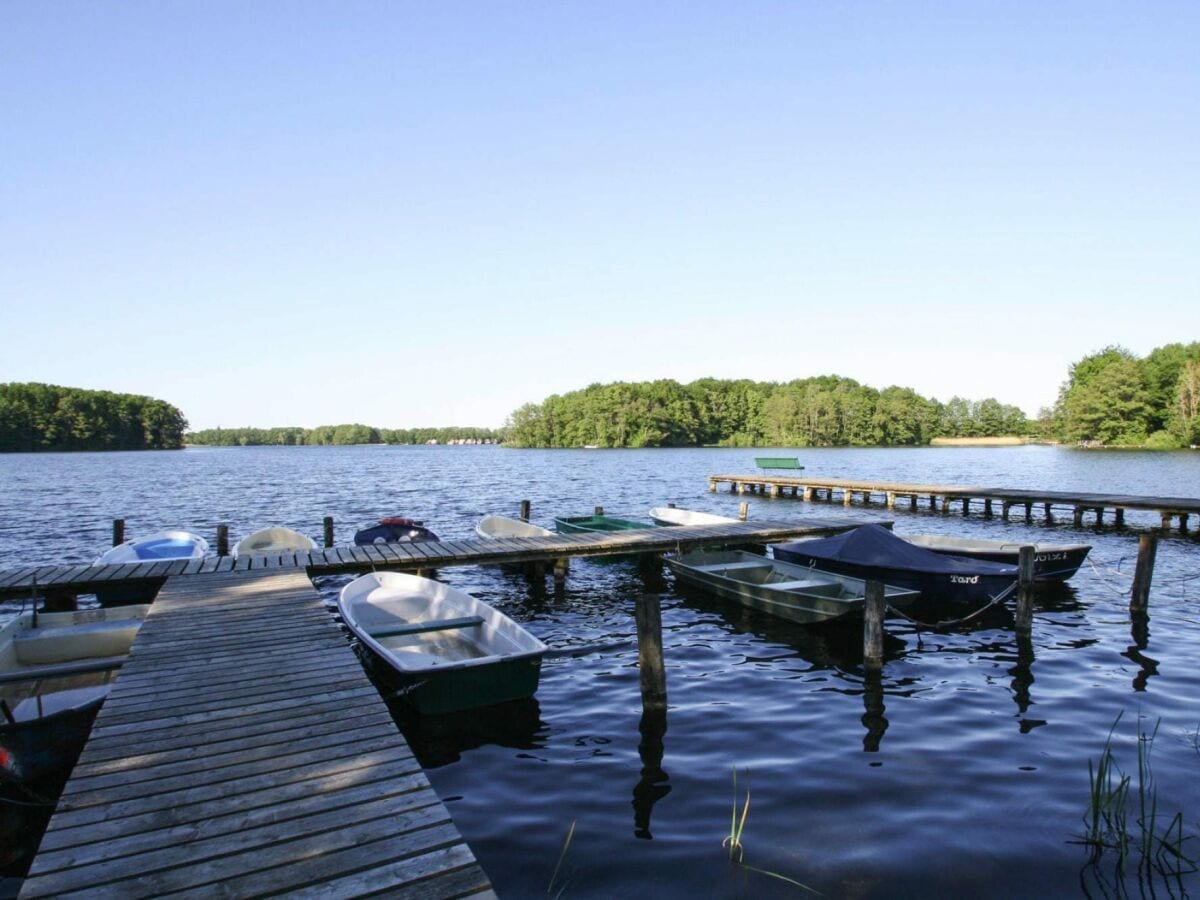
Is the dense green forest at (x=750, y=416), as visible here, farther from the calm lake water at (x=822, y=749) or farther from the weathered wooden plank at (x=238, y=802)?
the weathered wooden plank at (x=238, y=802)

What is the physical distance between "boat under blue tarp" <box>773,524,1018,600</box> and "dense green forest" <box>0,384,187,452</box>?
504 feet

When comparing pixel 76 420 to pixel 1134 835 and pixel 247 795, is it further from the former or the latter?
pixel 1134 835

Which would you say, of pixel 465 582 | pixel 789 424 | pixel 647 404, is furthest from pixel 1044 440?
pixel 465 582

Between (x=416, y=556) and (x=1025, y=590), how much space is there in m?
10.7

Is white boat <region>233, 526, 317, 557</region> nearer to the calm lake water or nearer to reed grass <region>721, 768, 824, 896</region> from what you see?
the calm lake water

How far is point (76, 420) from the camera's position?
13312cm

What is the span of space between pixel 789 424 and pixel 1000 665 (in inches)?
4804

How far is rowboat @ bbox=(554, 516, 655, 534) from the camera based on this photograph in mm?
20484

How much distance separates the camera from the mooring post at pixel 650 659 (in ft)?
28.4

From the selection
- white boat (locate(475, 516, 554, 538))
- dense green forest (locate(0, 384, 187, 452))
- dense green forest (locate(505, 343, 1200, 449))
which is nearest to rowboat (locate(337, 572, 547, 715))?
white boat (locate(475, 516, 554, 538))

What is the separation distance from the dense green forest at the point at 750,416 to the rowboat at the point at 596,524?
11186 centimetres

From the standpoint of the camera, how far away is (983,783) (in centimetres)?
700

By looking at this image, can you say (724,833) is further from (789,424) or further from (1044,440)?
(1044,440)

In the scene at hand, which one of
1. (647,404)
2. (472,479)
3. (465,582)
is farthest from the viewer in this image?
(647,404)
